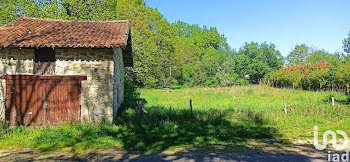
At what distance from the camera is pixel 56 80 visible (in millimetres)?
9664

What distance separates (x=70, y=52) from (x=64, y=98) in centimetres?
189

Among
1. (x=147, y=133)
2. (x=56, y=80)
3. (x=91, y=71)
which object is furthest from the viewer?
(x=91, y=71)

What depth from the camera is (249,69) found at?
152ft

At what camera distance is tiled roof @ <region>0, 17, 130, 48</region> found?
9.22m

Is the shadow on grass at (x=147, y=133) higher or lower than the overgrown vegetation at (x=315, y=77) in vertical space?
lower

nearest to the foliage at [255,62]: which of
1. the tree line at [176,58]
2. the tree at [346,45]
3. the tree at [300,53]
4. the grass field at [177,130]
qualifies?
the tree line at [176,58]

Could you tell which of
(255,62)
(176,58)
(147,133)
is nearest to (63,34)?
(147,133)

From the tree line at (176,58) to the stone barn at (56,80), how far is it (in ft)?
42.7

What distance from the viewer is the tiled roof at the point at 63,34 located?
9219 mm

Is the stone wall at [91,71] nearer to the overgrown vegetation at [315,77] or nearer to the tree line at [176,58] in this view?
the tree line at [176,58]

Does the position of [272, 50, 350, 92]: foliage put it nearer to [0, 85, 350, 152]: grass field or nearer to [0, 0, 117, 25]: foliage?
[0, 85, 350, 152]: grass field

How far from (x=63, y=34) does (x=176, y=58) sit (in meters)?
33.1

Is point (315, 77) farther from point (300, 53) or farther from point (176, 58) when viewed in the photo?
point (300, 53)
